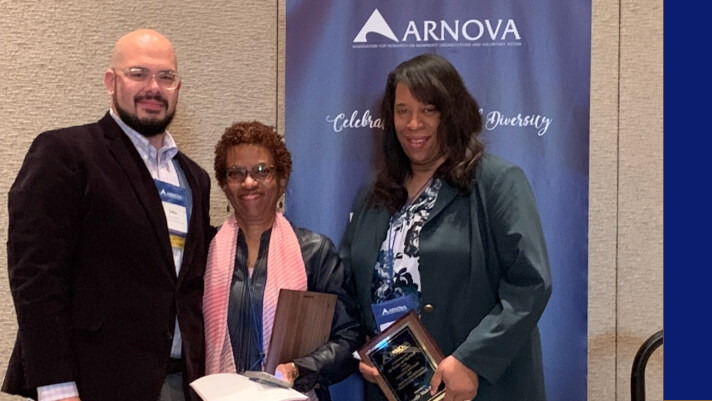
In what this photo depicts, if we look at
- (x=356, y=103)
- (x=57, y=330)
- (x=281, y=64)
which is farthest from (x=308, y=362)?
(x=281, y=64)

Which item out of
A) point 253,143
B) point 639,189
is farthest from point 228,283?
point 639,189

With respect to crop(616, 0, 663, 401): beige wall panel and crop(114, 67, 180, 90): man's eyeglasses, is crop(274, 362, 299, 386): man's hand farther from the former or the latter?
crop(616, 0, 663, 401): beige wall panel

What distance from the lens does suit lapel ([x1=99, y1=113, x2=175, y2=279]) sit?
7.84 feet

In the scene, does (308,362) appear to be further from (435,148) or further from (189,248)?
(435,148)

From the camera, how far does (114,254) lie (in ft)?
7.62

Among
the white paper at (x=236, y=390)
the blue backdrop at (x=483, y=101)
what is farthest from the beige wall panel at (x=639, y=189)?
the white paper at (x=236, y=390)

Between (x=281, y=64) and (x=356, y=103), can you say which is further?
(x=281, y=64)

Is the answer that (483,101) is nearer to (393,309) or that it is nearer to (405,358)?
(393,309)

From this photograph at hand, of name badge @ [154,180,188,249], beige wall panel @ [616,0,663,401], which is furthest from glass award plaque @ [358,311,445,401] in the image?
beige wall panel @ [616,0,663,401]

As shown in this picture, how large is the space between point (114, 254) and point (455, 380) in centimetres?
114

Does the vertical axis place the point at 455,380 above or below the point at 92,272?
below

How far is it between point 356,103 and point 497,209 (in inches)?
41.9

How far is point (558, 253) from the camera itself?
10.9 ft

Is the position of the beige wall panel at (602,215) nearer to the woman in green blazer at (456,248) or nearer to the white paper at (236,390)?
the woman in green blazer at (456,248)
